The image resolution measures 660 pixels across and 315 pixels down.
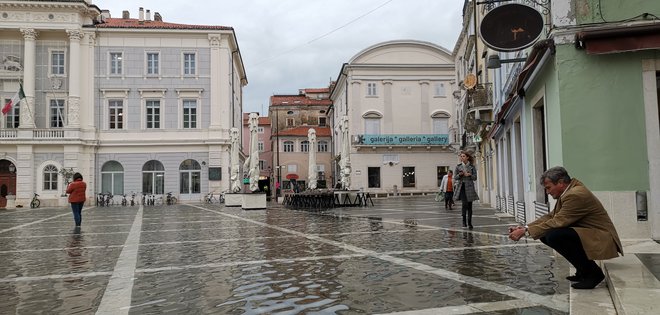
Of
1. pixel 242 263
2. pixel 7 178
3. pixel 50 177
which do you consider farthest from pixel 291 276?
pixel 7 178

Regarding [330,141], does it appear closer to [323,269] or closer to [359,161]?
[359,161]

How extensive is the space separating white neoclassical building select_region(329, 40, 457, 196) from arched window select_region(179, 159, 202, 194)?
1424 centimetres

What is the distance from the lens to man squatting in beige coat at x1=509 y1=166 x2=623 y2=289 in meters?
4.67

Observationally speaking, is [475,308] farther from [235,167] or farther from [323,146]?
[323,146]

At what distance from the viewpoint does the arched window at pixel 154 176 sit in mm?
37969

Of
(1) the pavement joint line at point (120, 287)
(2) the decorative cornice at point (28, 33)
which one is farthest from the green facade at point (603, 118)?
(2) the decorative cornice at point (28, 33)

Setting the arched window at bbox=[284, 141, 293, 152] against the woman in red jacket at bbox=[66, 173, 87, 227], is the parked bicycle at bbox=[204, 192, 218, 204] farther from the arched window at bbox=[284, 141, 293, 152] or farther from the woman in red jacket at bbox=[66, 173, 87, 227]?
the arched window at bbox=[284, 141, 293, 152]

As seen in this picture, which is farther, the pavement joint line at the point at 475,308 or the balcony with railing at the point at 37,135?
the balcony with railing at the point at 37,135

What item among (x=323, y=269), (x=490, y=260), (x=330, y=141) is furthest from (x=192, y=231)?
(x=330, y=141)

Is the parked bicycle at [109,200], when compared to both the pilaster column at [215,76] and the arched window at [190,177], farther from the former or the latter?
the pilaster column at [215,76]

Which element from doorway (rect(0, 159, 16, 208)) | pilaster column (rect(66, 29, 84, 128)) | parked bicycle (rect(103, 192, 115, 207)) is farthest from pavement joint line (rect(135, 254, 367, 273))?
doorway (rect(0, 159, 16, 208))

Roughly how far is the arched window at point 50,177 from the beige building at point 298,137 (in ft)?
81.7

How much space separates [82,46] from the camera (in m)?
37.4

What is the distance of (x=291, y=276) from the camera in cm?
611
